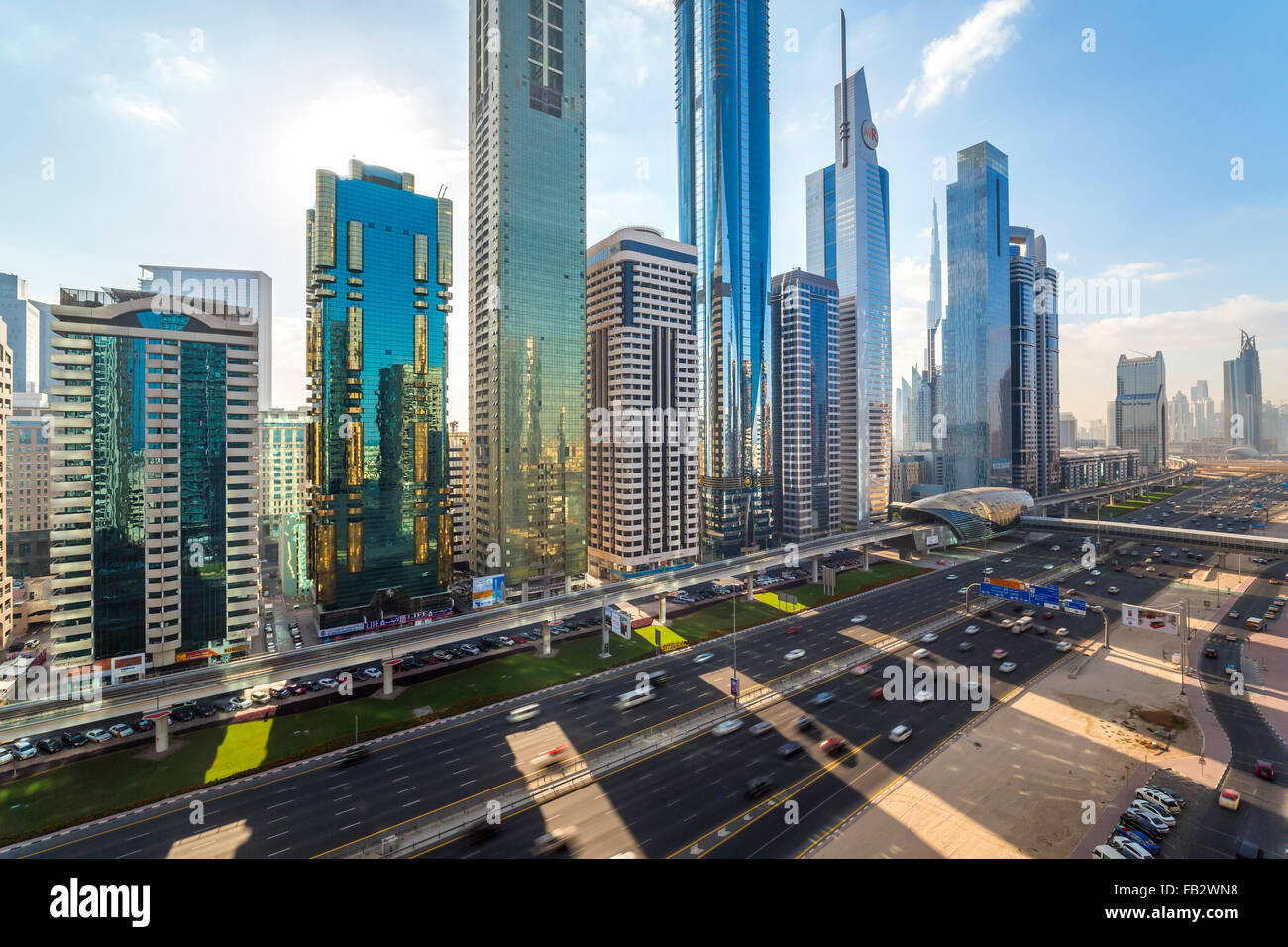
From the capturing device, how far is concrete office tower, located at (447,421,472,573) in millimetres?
113750

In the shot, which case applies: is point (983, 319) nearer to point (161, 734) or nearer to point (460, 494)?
point (460, 494)

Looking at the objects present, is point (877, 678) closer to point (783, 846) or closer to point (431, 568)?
point (783, 846)

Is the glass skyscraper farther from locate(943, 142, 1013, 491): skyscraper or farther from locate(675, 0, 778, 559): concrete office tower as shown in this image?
locate(943, 142, 1013, 491): skyscraper

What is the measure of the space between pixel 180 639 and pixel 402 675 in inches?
1089

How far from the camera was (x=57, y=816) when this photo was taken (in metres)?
39.5

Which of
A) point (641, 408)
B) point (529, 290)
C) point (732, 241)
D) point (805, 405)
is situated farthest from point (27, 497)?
point (805, 405)

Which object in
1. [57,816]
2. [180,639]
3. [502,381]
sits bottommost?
[57,816]

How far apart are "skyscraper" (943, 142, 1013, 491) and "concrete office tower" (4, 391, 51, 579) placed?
783 ft

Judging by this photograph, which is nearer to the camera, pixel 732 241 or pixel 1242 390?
pixel 732 241

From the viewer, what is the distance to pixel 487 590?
85.2 meters

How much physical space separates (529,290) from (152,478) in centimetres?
5661

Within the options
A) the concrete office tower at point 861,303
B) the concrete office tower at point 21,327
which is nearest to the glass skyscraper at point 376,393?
the concrete office tower at point 861,303

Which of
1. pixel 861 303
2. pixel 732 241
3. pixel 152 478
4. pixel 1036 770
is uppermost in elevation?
pixel 732 241

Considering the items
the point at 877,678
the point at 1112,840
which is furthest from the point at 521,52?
the point at 1112,840
